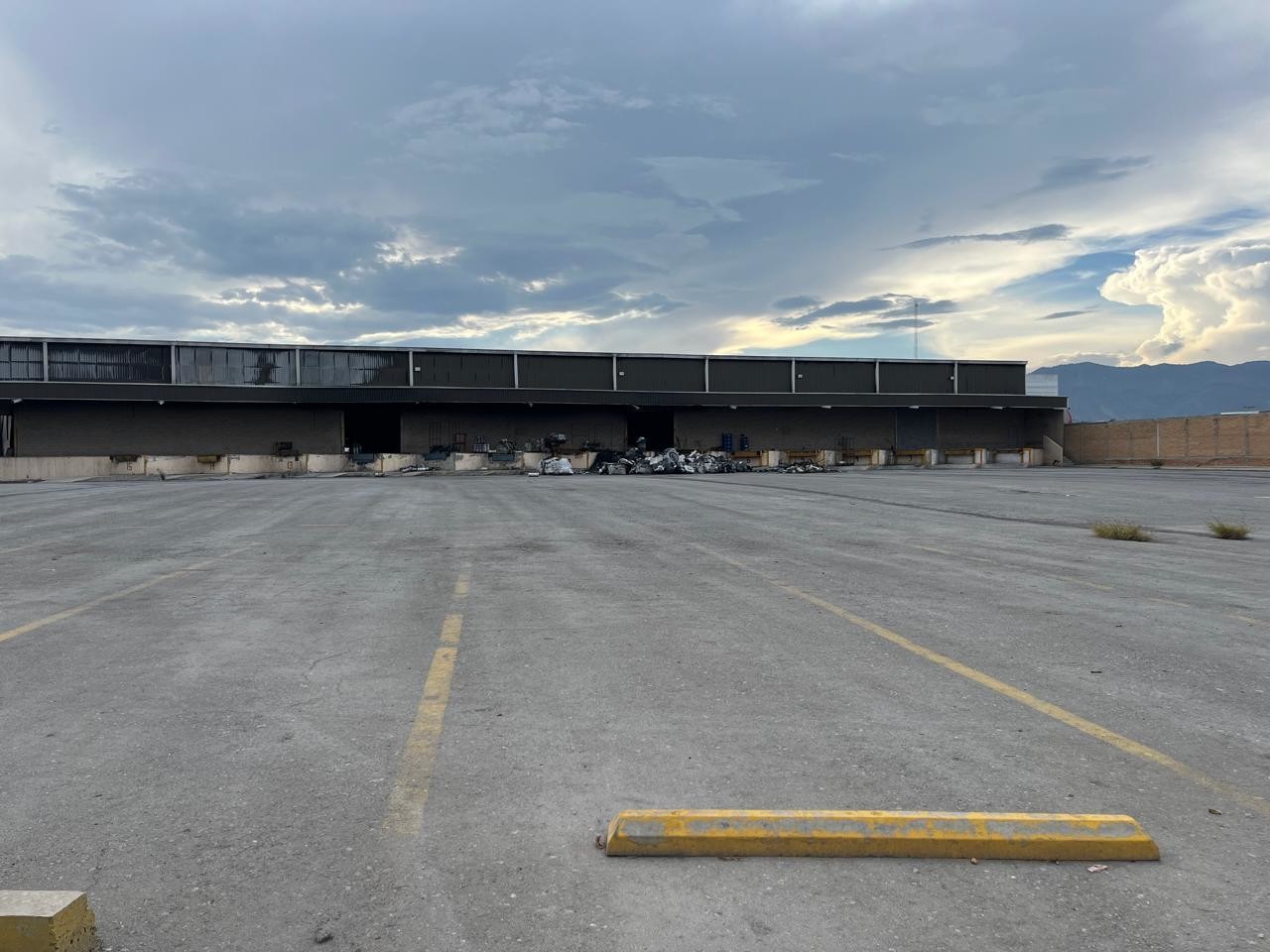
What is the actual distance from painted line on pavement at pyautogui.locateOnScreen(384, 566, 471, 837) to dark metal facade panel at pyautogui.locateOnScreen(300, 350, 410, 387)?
1899 inches

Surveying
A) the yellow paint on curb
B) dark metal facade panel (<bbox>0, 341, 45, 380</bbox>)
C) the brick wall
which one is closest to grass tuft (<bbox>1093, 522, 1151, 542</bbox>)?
the yellow paint on curb

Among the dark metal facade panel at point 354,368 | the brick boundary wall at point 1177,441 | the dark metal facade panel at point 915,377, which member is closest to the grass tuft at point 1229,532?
the brick boundary wall at point 1177,441

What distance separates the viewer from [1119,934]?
262 cm

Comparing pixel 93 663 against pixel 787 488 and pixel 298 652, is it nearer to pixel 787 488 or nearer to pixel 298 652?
pixel 298 652

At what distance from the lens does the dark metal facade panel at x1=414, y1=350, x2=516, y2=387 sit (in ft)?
172

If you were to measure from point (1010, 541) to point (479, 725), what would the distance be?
11.0 meters

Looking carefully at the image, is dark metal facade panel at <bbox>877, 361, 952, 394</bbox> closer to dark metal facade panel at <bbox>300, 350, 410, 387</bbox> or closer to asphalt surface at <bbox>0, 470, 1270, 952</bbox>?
dark metal facade panel at <bbox>300, 350, 410, 387</bbox>

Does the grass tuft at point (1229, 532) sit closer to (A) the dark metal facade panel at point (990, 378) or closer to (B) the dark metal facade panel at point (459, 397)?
(B) the dark metal facade panel at point (459, 397)

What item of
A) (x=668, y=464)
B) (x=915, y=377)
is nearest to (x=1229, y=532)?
(x=668, y=464)

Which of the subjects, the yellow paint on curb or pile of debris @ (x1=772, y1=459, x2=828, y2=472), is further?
pile of debris @ (x1=772, y1=459, x2=828, y2=472)

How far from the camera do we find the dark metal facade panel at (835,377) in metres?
58.5

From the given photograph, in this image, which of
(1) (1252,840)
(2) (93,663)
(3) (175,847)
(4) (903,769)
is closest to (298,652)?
(2) (93,663)

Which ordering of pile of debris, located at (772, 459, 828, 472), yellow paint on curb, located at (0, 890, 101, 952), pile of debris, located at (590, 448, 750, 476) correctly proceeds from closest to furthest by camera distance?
yellow paint on curb, located at (0, 890, 101, 952)
pile of debris, located at (590, 448, 750, 476)
pile of debris, located at (772, 459, 828, 472)

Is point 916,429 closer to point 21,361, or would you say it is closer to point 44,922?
point 21,361
